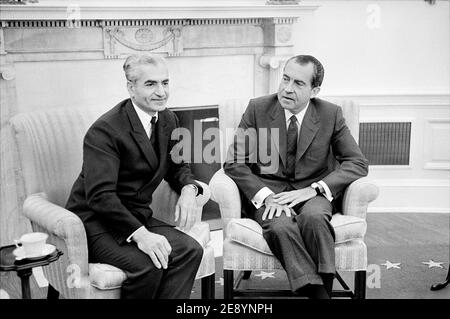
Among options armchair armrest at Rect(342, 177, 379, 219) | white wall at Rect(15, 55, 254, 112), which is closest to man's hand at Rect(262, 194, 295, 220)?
armchair armrest at Rect(342, 177, 379, 219)

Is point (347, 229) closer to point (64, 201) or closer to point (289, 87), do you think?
point (289, 87)

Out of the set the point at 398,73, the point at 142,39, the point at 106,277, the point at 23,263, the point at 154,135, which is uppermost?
the point at 142,39

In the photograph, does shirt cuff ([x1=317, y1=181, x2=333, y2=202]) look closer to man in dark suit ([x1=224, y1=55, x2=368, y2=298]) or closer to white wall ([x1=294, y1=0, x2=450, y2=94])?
man in dark suit ([x1=224, y1=55, x2=368, y2=298])

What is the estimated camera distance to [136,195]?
178cm

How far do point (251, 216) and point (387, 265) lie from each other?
69 cm

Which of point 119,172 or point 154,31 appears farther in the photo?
point 154,31

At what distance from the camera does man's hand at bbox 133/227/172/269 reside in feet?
5.40

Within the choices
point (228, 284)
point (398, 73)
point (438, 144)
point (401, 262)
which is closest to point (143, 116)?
point (228, 284)

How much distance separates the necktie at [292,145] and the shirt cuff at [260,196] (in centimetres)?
13

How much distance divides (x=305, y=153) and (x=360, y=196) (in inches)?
9.5

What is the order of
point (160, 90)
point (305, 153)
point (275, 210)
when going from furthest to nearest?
point (305, 153), point (275, 210), point (160, 90)

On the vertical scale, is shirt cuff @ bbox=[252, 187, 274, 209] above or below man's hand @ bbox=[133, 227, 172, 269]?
above

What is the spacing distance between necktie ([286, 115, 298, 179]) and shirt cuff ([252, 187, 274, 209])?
0.42 ft
